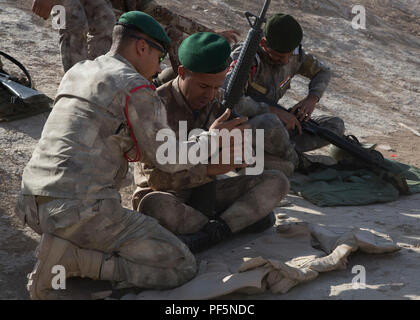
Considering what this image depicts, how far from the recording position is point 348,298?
2.68m

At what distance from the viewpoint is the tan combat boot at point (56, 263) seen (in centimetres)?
261

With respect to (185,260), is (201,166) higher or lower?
higher

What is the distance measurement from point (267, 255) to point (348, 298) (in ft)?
2.31

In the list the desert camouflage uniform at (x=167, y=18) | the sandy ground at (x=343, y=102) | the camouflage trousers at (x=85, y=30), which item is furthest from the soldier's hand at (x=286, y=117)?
the camouflage trousers at (x=85, y=30)

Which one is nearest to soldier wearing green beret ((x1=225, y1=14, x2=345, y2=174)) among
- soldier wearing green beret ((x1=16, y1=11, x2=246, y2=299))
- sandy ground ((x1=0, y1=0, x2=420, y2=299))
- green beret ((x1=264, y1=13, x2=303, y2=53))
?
green beret ((x1=264, y1=13, x2=303, y2=53))

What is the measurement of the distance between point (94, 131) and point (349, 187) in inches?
112

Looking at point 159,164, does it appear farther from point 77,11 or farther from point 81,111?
point 77,11

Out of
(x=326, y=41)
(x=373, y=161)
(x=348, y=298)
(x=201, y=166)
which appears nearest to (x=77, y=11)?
(x=201, y=166)

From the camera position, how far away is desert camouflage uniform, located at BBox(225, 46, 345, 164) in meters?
4.74

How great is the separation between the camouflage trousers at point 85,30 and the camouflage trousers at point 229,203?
189cm

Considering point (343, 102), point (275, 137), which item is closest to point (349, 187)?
point (275, 137)

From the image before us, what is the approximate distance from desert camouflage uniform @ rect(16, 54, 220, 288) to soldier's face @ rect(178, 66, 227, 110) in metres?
0.73

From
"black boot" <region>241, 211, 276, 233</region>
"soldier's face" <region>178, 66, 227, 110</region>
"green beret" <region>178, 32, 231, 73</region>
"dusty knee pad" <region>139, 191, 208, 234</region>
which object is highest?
"green beret" <region>178, 32, 231, 73</region>

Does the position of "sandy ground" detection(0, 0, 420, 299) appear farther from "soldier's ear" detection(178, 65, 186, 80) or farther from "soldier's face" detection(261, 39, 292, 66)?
"soldier's face" detection(261, 39, 292, 66)
